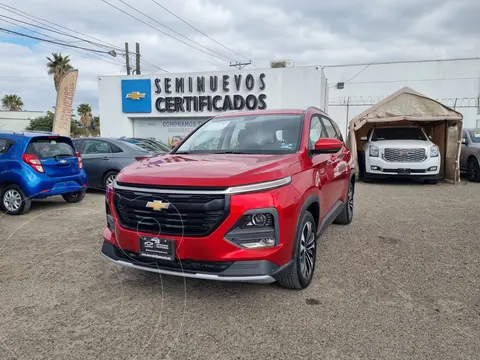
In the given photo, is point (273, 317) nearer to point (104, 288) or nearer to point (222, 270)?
point (222, 270)

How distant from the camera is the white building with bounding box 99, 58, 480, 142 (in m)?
18.3

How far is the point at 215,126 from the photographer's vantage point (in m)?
4.60

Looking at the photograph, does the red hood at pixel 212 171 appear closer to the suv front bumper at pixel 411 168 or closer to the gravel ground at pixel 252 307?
the gravel ground at pixel 252 307

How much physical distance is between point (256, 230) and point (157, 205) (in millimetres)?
821

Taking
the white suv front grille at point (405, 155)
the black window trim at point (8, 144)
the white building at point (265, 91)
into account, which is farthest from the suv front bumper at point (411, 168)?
the black window trim at point (8, 144)

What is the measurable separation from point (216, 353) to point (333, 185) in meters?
2.65

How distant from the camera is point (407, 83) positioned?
2506 centimetres

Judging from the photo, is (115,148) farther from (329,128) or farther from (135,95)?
(135,95)

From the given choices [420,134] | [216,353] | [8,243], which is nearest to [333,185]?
[216,353]

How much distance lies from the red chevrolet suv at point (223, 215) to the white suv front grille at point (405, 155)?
7054mm

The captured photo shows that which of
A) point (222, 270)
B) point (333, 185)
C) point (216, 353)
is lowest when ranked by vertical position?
point (216, 353)

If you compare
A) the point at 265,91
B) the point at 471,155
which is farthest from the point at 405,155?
the point at 265,91

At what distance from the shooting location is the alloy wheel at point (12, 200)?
22.3 feet

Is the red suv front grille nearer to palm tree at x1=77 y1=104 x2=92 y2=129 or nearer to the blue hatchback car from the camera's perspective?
the blue hatchback car
